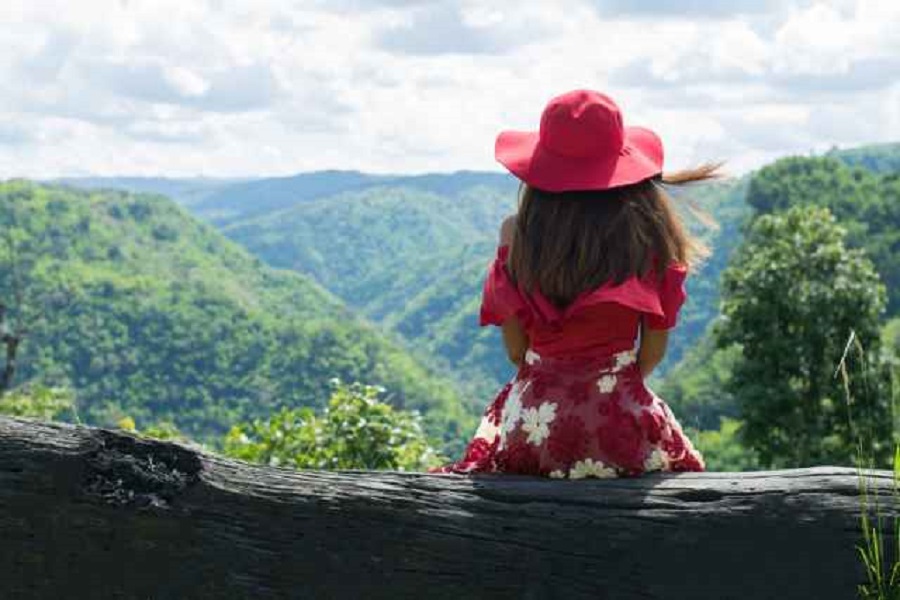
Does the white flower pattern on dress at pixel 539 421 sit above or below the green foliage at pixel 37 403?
above

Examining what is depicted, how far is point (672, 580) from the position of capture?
11.5ft

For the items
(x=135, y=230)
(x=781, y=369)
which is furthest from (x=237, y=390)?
(x=781, y=369)

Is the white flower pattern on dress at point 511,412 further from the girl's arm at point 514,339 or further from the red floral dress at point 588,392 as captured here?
the girl's arm at point 514,339

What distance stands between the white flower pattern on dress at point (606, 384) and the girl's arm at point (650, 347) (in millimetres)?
144

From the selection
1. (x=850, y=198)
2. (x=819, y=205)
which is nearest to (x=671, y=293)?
(x=819, y=205)

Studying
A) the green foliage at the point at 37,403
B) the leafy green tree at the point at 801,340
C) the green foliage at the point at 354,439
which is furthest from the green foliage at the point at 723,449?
the green foliage at the point at 354,439

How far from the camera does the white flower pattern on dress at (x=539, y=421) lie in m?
4.14

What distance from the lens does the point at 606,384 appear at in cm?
420

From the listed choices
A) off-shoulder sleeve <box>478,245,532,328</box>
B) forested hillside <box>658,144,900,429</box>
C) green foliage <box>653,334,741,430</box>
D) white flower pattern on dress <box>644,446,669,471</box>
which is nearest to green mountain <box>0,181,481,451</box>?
green foliage <box>653,334,741,430</box>

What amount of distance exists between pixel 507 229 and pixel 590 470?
79cm

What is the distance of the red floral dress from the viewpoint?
13.4 ft

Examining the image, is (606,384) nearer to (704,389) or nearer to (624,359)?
(624,359)

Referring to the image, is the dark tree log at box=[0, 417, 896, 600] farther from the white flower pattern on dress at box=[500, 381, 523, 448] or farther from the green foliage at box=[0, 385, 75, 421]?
the green foliage at box=[0, 385, 75, 421]

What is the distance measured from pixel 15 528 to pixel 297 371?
118m
